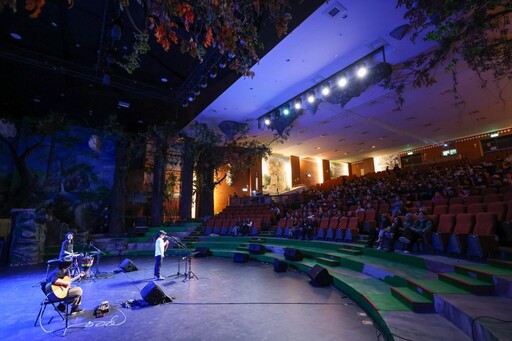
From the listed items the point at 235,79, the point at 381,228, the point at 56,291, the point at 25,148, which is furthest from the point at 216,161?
the point at 56,291

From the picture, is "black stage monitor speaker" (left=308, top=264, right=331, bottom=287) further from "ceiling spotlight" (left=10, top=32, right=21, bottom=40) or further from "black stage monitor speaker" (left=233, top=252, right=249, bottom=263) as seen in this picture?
"ceiling spotlight" (left=10, top=32, right=21, bottom=40)

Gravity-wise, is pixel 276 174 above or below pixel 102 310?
above

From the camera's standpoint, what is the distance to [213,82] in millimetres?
10375

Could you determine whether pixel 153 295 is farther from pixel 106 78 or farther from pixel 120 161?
pixel 120 161

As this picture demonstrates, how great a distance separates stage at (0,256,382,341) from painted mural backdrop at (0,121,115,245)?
599cm

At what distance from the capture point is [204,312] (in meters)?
4.40

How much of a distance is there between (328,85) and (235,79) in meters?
3.49

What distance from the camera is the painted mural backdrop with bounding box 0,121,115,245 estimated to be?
11625 millimetres

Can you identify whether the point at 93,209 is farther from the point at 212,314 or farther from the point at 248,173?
the point at 212,314

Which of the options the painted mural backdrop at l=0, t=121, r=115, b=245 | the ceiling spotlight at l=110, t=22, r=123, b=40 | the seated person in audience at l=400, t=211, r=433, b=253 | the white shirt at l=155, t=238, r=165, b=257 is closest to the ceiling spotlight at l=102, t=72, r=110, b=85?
the ceiling spotlight at l=110, t=22, r=123, b=40

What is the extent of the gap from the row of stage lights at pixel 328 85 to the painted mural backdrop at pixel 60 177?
9.75 meters

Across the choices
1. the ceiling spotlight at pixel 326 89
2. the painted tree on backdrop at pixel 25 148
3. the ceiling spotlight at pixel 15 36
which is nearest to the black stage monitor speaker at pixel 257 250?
the ceiling spotlight at pixel 326 89

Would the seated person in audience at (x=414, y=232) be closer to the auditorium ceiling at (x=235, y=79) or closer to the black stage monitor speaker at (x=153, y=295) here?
the auditorium ceiling at (x=235, y=79)

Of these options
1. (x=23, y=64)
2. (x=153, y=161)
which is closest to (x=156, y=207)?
(x=153, y=161)
